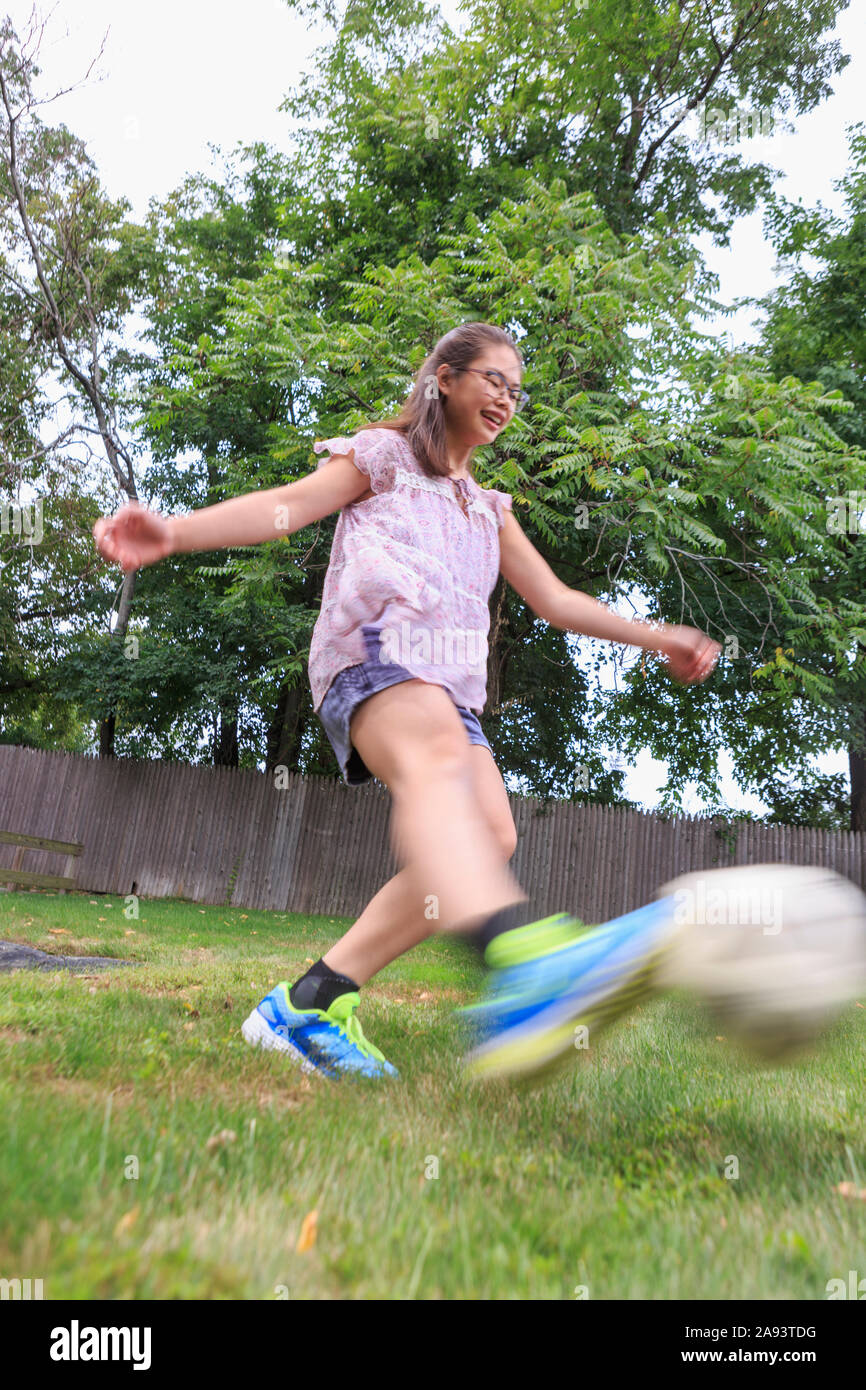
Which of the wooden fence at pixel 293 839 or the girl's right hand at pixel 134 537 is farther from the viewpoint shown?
the wooden fence at pixel 293 839

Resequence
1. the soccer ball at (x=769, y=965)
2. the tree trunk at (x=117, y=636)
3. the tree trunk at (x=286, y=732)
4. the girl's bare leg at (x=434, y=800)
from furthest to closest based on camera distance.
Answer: the tree trunk at (x=286, y=732) → the tree trunk at (x=117, y=636) → the girl's bare leg at (x=434, y=800) → the soccer ball at (x=769, y=965)

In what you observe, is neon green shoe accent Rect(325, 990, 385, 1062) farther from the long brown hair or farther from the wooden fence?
the wooden fence

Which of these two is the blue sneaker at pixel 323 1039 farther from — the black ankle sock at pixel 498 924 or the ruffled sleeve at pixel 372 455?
the ruffled sleeve at pixel 372 455

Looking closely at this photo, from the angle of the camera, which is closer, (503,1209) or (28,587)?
(503,1209)

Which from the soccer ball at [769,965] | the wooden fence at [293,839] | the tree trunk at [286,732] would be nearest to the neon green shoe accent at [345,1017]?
the soccer ball at [769,965]

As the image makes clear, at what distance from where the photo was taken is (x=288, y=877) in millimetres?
15180

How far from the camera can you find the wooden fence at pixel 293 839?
14.5m

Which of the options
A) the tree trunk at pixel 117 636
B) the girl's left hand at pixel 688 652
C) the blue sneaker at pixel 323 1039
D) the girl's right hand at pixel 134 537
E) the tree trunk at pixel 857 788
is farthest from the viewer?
the tree trunk at pixel 117 636

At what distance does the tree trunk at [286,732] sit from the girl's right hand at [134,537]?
47.1 feet

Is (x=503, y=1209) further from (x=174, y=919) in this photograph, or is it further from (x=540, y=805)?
(x=540, y=805)

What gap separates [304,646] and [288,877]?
4166 millimetres

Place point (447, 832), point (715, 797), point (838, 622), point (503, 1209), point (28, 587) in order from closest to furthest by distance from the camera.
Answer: point (503, 1209)
point (447, 832)
point (838, 622)
point (715, 797)
point (28, 587)

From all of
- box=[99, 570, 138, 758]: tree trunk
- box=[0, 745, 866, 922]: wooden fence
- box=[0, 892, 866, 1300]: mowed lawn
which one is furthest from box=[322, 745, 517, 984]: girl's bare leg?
box=[99, 570, 138, 758]: tree trunk

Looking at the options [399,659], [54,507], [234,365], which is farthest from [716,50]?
[399,659]
